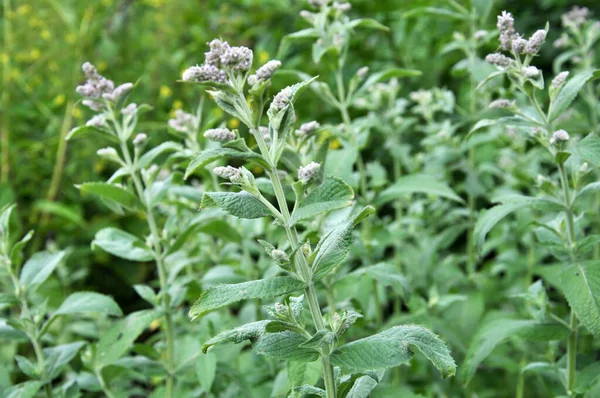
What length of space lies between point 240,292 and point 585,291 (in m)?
0.81

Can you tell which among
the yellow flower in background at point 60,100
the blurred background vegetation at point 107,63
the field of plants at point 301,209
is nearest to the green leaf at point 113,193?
the field of plants at point 301,209

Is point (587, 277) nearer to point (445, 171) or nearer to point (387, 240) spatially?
point (387, 240)

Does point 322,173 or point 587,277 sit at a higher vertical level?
point 322,173

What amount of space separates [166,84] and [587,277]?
3.27m

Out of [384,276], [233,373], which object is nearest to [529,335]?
[384,276]

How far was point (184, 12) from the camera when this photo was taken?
185 inches

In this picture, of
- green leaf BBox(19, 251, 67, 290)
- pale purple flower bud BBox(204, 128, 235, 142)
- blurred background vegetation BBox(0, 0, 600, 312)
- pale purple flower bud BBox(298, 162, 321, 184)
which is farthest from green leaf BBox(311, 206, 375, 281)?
blurred background vegetation BBox(0, 0, 600, 312)

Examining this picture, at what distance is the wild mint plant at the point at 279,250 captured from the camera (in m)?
1.20

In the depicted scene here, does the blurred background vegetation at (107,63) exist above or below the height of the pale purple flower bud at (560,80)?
above

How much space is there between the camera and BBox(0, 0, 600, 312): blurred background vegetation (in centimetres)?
398

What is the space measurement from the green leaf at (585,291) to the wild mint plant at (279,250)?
41 centimetres

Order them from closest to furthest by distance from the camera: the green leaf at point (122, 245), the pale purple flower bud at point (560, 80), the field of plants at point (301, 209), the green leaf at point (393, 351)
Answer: the green leaf at point (393, 351) → the field of plants at point (301, 209) → the pale purple flower bud at point (560, 80) → the green leaf at point (122, 245)

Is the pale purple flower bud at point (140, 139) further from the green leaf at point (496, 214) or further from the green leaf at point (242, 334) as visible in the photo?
the green leaf at point (496, 214)

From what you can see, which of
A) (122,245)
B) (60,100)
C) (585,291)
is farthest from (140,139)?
(60,100)
